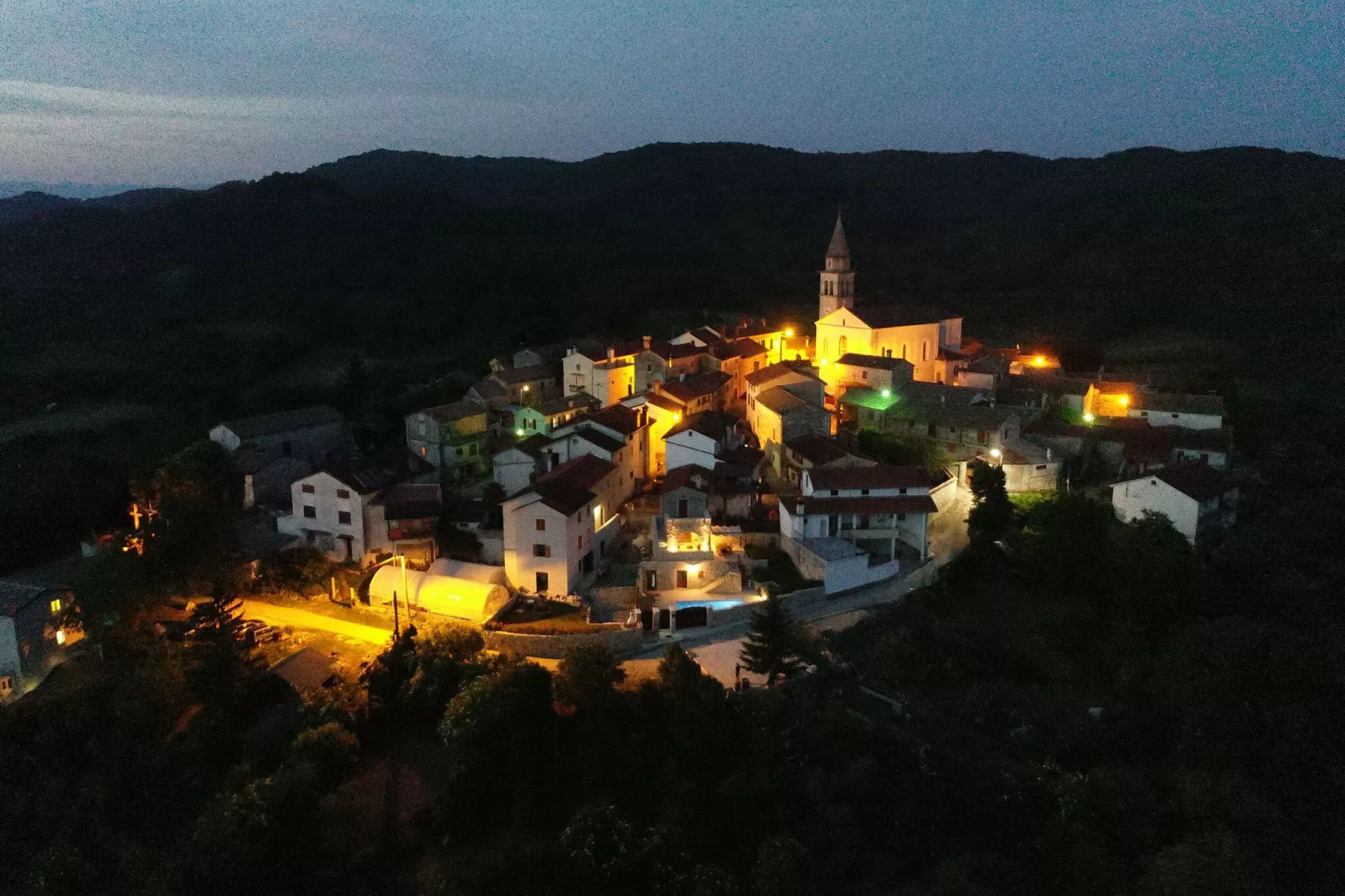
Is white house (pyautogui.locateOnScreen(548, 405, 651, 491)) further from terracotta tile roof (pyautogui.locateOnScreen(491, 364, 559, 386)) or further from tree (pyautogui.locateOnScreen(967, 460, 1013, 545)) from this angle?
tree (pyautogui.locateOnScreen(967, 460, 1013, 545))

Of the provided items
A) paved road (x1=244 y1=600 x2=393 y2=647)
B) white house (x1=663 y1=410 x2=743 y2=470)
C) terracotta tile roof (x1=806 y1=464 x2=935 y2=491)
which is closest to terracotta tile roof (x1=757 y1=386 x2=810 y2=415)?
white house (x1=663 y1=410 x2=743 y2=470)

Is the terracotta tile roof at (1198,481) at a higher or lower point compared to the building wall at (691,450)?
higher

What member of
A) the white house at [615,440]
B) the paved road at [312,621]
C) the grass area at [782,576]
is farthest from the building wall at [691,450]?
the paved road at [312,621]

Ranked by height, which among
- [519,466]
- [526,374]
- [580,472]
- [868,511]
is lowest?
[519,466]

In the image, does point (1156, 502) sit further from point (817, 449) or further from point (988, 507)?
point (817, 449)

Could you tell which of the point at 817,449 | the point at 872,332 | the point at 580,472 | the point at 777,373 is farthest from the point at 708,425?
the point at 872,332

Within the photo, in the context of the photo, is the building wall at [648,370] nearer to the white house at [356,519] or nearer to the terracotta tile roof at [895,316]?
the terracotta tile roof at [895,316]
